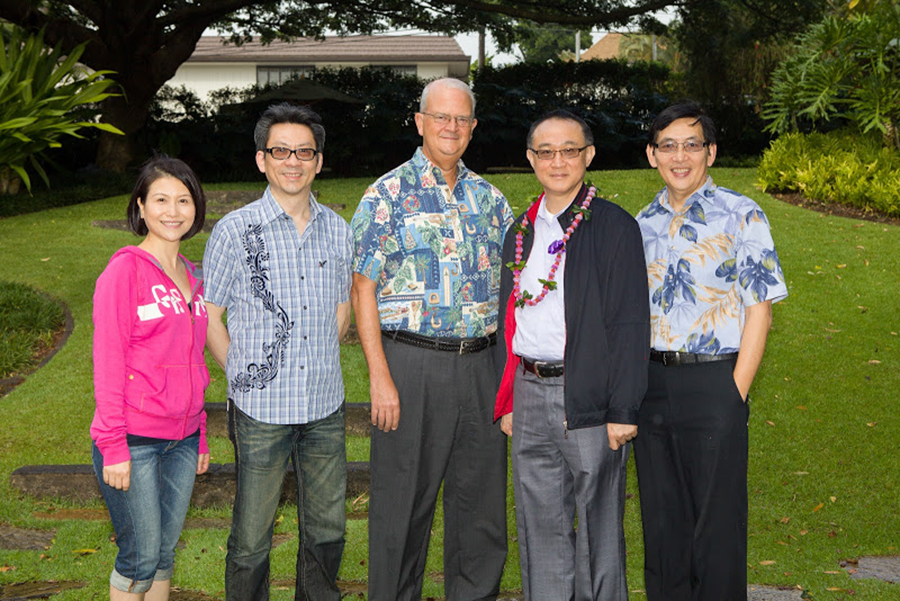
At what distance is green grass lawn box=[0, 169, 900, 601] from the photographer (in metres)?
4.94

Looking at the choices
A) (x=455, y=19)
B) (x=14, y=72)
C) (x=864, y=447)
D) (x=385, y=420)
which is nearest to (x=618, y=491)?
(x=385, y=420)

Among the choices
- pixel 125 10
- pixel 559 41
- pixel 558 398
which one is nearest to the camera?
pixel 558 398

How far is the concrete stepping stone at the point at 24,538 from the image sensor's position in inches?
202

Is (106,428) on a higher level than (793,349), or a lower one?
higher

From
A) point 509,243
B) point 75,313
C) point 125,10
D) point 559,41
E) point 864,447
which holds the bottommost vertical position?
point 864,447

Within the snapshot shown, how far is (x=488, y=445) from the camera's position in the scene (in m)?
4.13

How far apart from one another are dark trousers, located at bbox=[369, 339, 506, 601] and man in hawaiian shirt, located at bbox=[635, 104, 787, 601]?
29.5 inches

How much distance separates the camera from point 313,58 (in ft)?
109

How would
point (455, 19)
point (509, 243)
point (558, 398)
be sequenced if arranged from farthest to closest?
point (455, 19), point (509, 243), point (558, 398)

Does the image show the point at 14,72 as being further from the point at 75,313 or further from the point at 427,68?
the point at 427,68

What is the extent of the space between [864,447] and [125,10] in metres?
15.4

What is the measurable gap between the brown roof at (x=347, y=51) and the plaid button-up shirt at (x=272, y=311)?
2988cm

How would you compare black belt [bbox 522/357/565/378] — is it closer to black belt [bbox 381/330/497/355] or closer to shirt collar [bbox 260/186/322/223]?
black belt [bbox 381/330/497/355]

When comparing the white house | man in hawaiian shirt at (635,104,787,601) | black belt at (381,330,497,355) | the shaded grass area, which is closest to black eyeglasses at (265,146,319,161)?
black belt at (381,330,497,355)
